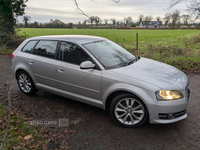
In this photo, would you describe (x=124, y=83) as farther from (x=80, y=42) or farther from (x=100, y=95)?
(x=80, y=42)

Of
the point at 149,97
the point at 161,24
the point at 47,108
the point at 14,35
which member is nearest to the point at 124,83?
the point at 149,97

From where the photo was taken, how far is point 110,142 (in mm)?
3324

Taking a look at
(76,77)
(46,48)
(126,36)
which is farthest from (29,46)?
(126,36)

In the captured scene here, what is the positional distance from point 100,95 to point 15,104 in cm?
246

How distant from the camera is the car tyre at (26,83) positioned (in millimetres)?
5246

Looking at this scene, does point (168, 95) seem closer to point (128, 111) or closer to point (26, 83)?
point (128, 111)

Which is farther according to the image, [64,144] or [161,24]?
[161,24]

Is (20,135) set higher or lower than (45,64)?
lower

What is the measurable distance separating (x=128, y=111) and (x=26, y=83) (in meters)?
3.18

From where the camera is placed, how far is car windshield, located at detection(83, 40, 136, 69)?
4.11 m

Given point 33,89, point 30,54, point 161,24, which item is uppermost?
point 161,24

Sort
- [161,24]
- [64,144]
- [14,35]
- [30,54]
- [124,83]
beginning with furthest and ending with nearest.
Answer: [161,24] → [14,35] → [30,54] → [124,83] → [64,144]

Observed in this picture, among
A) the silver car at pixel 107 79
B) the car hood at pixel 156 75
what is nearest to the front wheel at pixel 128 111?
the silver car at pixel 107 79

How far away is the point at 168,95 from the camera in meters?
3.37
